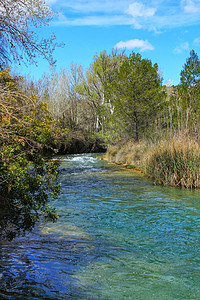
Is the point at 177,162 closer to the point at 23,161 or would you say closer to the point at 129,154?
the point at 23,161

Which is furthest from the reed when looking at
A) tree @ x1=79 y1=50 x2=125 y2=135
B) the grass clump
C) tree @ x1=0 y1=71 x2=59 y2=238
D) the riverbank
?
tree @ x1=0 y1=71 x2=59 y2=238

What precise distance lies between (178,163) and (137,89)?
1070cm

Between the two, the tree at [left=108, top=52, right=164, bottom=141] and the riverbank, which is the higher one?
the tree at [left=108, top=52, right=164, bottom=141]

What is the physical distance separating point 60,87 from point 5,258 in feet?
109

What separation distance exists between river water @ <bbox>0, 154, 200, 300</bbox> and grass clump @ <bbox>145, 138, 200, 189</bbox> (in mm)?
1951

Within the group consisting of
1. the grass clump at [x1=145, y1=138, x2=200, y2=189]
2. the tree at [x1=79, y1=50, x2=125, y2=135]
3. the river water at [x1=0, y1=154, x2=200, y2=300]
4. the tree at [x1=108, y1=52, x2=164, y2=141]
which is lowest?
the river water at [x1=0, y1=154, x2=200, y2=300]

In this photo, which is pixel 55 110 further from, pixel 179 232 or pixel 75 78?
pixel 179 232

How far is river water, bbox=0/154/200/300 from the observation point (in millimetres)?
2984

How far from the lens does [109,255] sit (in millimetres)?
3846

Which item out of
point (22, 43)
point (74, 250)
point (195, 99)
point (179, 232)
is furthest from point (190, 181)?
point (195, 99)

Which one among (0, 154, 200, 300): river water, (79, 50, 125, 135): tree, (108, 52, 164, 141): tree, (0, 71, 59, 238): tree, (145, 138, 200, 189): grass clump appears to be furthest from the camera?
(79, 50, 125, 135): tree

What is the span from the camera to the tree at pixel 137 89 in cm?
1825

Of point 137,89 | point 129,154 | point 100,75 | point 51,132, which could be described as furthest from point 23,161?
point 100,75

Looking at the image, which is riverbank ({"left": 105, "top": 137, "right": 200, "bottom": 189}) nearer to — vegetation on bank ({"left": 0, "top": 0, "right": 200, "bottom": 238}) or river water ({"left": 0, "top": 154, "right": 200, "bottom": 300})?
vegetation on bank ({"left": 0, "top": 0, "right": 200, "bottom": 238})
